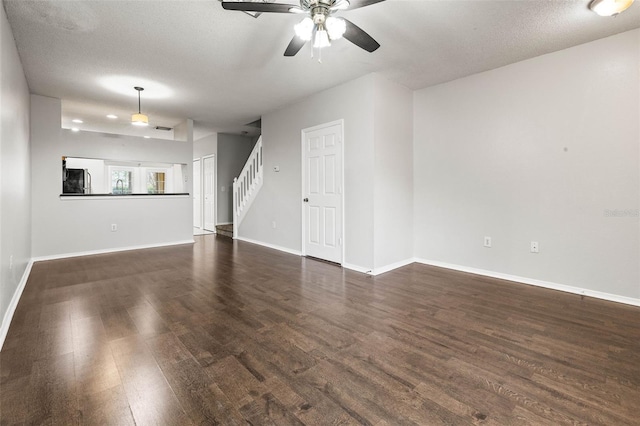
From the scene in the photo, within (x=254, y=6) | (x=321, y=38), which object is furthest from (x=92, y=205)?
(x=321, y=38)

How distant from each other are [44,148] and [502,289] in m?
6.97

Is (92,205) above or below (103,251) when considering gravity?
above

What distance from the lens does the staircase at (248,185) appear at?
20.6ft

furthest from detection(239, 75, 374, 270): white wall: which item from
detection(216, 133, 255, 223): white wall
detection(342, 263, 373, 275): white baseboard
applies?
detection(216, 133, 255, 223): white wall

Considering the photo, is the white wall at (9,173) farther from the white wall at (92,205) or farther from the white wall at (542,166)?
the white wall at (542,166)

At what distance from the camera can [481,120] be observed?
3.97 metres

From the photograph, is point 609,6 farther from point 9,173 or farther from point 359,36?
point 9,173

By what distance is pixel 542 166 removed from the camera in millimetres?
3504

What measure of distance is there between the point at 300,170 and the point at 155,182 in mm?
3420

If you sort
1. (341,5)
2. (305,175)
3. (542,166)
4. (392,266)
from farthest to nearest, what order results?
(305,175) < (392,266) < (542,166) < (341,5)

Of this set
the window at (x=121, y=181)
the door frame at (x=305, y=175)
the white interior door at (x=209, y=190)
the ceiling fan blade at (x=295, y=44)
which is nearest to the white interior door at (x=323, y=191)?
the door frame at (x=305, y=175)

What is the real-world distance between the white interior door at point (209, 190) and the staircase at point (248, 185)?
161 cm

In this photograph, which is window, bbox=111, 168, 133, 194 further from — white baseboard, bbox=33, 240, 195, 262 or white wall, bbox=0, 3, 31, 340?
white wall, bbox=0, 3, 31, 340

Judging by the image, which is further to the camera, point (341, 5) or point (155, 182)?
point (155, 182)
